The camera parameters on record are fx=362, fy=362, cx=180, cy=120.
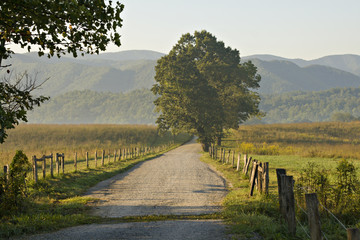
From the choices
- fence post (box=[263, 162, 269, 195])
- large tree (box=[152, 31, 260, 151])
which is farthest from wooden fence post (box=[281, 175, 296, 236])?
large tree (box=[152, 31, 260, 151])

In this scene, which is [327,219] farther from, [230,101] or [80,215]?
[230,101]

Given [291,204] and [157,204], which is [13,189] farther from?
[291,204]

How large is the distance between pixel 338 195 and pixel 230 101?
44.1 m

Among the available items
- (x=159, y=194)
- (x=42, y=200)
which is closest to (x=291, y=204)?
(x=159, y=194)

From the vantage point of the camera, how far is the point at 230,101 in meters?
54.9

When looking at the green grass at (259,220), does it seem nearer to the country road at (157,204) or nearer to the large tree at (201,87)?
the country road at (157,204)

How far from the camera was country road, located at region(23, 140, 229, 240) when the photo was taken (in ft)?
32.3

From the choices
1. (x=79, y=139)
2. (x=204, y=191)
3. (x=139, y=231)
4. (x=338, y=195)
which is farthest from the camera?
(x=79, y=139)

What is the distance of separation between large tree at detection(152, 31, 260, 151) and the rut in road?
25282 mm

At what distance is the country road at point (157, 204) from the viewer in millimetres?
9844

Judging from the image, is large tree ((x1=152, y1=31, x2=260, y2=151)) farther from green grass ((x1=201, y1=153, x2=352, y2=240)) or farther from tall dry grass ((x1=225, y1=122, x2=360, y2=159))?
green grass ((x1=201, y1=153, x2=352, y2=240))

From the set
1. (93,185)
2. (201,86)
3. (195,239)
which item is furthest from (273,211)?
(201,86)

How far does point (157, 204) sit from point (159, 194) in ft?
7.36

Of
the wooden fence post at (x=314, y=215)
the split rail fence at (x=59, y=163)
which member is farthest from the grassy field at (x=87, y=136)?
the wooden fence post at (x=314, y=215)
